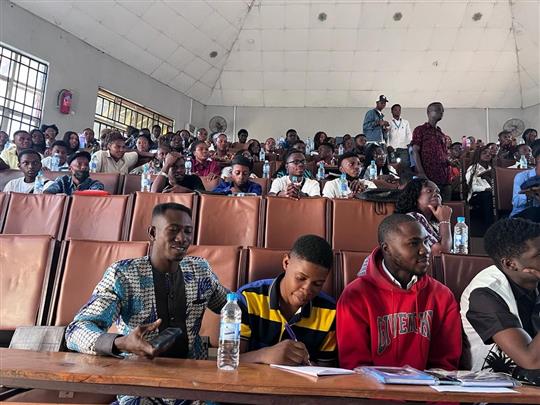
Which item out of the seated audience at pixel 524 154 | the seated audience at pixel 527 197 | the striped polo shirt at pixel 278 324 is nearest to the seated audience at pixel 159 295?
the striped polo shirt at pixel 278 324

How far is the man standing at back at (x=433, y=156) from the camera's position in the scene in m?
4.69

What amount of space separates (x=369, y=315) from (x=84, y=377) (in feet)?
3.77

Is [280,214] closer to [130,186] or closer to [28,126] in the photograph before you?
[130,186]

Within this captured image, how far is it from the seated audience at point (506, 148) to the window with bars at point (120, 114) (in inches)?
309

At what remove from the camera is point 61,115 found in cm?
846

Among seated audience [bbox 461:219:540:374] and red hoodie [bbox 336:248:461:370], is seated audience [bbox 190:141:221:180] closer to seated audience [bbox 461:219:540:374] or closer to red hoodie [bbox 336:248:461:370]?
red hoodie [bbox 336:248:461:370]

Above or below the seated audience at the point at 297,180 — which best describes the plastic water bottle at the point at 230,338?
below

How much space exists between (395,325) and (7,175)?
15.4ft

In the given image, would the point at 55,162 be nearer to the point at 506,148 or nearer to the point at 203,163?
the point at 203,163

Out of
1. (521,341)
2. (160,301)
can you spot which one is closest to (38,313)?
(160,301)

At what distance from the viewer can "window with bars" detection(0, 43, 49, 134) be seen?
7.51 m

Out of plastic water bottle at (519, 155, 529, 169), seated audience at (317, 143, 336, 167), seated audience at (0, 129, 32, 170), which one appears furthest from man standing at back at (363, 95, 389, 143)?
seated audience at (0, 129, 32, 170)

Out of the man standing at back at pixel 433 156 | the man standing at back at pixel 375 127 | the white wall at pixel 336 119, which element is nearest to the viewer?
the man standing at back at pixel 433 156

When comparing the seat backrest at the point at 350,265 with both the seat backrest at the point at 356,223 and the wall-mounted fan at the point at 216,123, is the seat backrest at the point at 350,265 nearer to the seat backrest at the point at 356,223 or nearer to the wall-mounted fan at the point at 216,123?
the seat backrest at the point at 356,223
